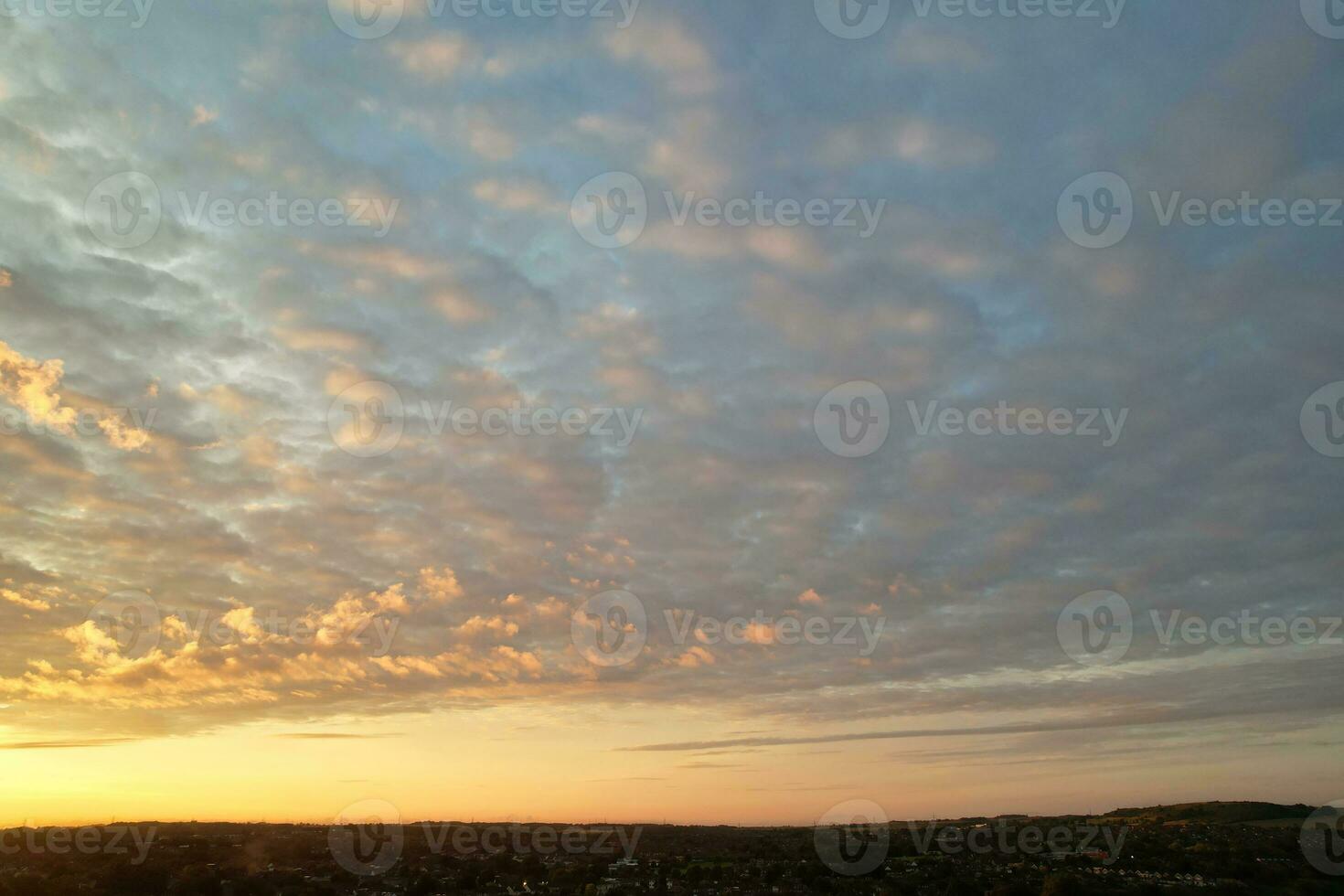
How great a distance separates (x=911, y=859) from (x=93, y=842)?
290ft

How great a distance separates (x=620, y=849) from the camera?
94062 millimetres

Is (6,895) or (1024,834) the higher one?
(6,895)

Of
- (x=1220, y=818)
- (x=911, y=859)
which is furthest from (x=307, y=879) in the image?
(x=1220, y=818)

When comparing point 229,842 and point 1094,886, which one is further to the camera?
point 229,842

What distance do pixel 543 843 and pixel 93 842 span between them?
5095cm

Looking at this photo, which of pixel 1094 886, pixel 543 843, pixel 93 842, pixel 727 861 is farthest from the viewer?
pixel 543 843

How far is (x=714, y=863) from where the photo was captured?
7512 centimetres

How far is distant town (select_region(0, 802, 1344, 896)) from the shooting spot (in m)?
58.5

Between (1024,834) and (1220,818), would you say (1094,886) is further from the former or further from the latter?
(1220,818)

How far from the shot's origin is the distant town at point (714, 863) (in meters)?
58.5

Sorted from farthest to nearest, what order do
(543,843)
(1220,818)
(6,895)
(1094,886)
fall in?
1. (1220,818)
2. (543,843)
3. (1094,886)
4. (6,895)

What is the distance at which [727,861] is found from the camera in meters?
76.9

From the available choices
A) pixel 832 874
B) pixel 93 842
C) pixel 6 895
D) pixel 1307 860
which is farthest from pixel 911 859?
pixel 93 842

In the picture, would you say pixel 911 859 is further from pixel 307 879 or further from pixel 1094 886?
pixel 307 879
